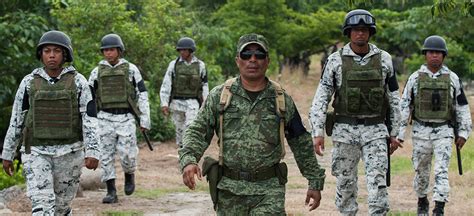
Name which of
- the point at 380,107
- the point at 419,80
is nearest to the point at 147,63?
the point at 419,80

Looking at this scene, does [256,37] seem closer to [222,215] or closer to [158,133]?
[222,215]

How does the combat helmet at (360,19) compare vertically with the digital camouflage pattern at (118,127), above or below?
above

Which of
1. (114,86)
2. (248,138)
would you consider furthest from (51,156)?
(114,86)

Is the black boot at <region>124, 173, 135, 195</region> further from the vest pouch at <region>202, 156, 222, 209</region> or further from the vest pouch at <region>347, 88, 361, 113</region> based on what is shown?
the vest pouch at <region>202, 156, 222, 209</region>

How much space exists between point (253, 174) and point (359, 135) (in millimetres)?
2477

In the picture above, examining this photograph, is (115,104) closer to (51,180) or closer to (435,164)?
(51,180)

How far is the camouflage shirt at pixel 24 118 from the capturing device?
7.33 meters

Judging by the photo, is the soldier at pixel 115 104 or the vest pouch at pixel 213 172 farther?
the soldier at pixel 115 104

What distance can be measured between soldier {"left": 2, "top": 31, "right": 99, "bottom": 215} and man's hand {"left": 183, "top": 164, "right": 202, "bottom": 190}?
2091 mm

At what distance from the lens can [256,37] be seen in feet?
18.8

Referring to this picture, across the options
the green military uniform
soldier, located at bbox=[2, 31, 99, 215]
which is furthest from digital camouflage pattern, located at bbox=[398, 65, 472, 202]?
the green military uniform

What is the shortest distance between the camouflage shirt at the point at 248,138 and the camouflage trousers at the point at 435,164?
12.5ft

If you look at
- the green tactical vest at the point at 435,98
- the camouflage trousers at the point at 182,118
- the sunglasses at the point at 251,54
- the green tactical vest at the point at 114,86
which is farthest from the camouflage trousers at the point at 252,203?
the camouflage trousers at the point at 182,118

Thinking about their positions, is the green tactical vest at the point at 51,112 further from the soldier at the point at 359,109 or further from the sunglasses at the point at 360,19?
the sunglasses at the point at 360,19
